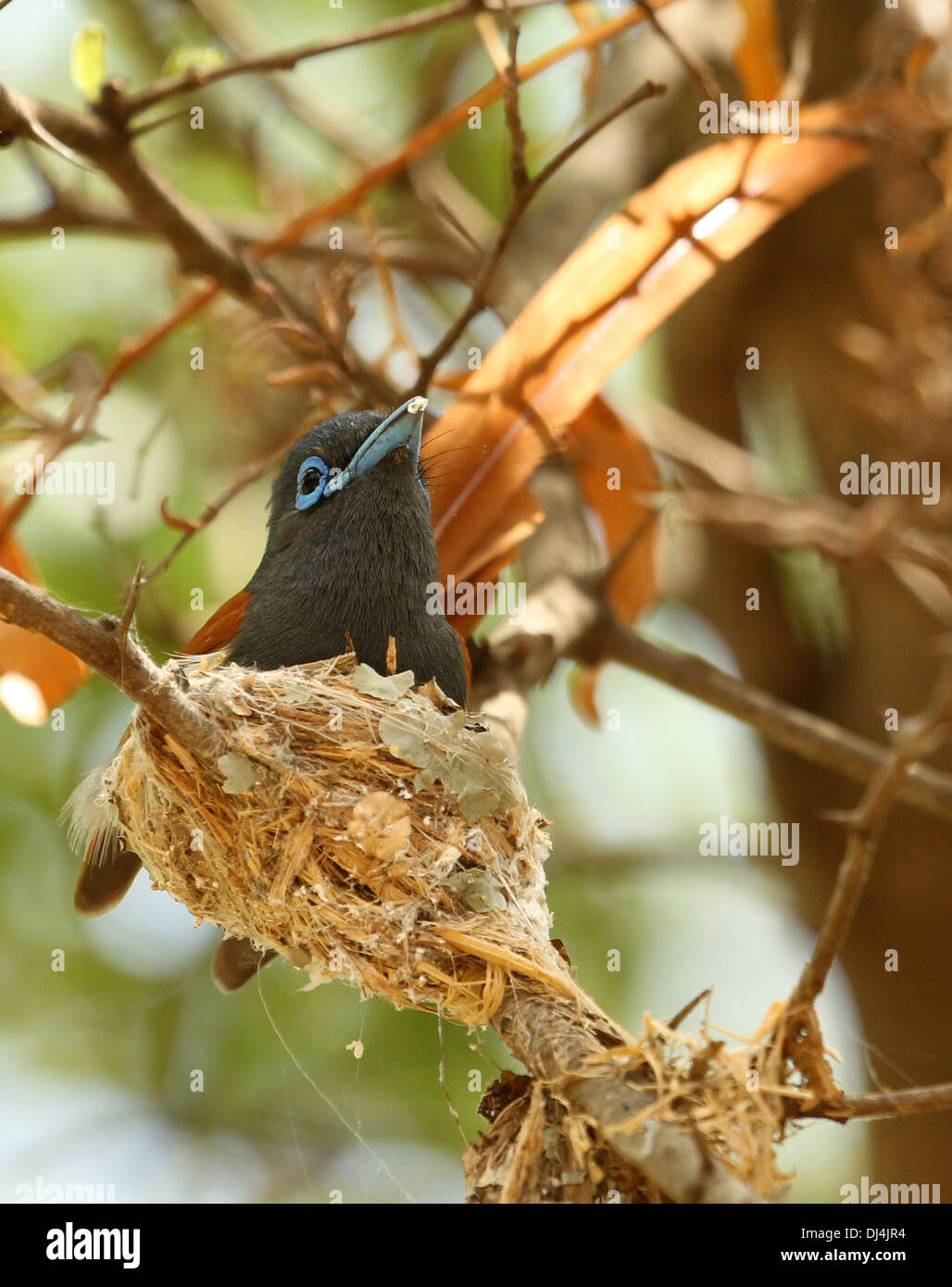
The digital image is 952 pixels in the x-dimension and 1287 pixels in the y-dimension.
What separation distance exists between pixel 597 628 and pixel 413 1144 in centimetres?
321

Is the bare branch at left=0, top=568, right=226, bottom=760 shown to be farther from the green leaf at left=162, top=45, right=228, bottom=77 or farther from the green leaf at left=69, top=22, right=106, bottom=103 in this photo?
the green leaf at left=162, top=45, right=228, bottom=77

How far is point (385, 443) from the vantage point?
4.59 meters

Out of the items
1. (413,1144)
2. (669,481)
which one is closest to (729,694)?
(669,481)

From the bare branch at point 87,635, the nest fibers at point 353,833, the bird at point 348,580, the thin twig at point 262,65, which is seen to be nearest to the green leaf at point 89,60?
the thin twig at point 262,65

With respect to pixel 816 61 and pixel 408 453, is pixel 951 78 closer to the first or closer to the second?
pixel 816 61

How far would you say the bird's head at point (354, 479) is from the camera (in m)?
4.61

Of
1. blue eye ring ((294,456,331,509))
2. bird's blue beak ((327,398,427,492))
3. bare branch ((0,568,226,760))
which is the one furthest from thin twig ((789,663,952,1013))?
blue eye ring ((294,456,331,509))

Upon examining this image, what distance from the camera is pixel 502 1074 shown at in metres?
3.33

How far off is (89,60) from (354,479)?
5.46ft

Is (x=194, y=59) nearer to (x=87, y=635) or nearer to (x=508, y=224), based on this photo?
(x=508, y=224)

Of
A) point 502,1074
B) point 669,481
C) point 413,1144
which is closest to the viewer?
point 502,1074

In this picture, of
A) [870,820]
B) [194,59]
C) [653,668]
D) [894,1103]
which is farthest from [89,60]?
[894,1103]

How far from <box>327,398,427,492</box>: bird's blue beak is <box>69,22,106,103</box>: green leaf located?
4.85 feet

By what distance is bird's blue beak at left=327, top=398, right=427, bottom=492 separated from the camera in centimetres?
453
